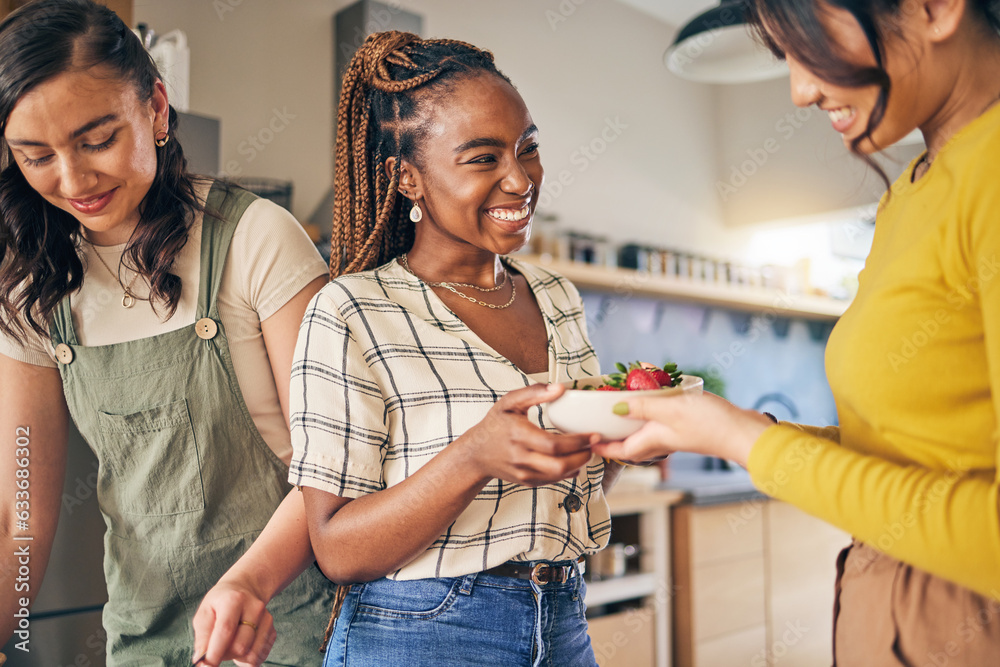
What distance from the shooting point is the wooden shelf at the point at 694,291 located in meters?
3.50

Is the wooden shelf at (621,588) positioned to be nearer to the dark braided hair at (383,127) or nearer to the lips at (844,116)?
the dark braided hair at (383,127)

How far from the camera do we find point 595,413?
0.81m

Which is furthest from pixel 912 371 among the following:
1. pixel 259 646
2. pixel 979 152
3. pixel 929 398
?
pixel 259 646

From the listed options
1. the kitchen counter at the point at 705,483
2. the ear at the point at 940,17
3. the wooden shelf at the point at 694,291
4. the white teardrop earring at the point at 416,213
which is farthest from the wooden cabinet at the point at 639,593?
the ear at the point at 940,17

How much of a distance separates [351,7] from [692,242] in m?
2.46

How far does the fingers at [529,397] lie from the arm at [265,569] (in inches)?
15.8

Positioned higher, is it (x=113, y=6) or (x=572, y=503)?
(x=113, y=6)

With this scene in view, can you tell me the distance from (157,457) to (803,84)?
982mm

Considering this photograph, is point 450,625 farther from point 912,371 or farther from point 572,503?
point 912,371

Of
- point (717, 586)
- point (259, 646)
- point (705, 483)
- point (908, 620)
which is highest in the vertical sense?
point (908, 620)

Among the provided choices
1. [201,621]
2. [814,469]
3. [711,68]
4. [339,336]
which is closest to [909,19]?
[814,469]

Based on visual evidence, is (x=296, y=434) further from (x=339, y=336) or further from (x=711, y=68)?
(x=711, y=68)

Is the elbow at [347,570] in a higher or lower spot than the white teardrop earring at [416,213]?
lower

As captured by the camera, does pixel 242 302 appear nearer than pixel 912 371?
No
